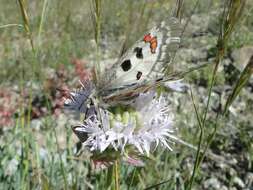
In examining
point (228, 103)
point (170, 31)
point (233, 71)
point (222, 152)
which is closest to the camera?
point (228, 103)

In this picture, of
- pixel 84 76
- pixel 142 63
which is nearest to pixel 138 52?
pixel 142 63

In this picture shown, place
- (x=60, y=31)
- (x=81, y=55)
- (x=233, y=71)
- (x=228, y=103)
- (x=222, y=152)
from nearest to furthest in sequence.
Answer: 1. (x=228, y=103)
2. (x=222, y=152)
3. (x=233, y=71)
4. (x=81, y=55)
5. (x=60, y=31)

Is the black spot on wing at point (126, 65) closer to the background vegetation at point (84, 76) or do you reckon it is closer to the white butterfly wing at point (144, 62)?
the white butterfly wing at point (144, 62)

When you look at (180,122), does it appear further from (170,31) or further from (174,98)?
(170,31)

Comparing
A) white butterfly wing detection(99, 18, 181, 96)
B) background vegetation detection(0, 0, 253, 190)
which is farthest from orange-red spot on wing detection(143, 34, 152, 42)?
background vegetation detection(0, 0, 253, 190)

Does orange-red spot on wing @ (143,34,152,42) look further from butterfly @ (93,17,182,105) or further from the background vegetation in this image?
the background vegetation

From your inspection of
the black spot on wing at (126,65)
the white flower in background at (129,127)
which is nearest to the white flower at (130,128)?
the white flower in background at (129,127)

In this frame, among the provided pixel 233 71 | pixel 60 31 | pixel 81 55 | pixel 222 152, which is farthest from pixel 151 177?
pixel 60 31
